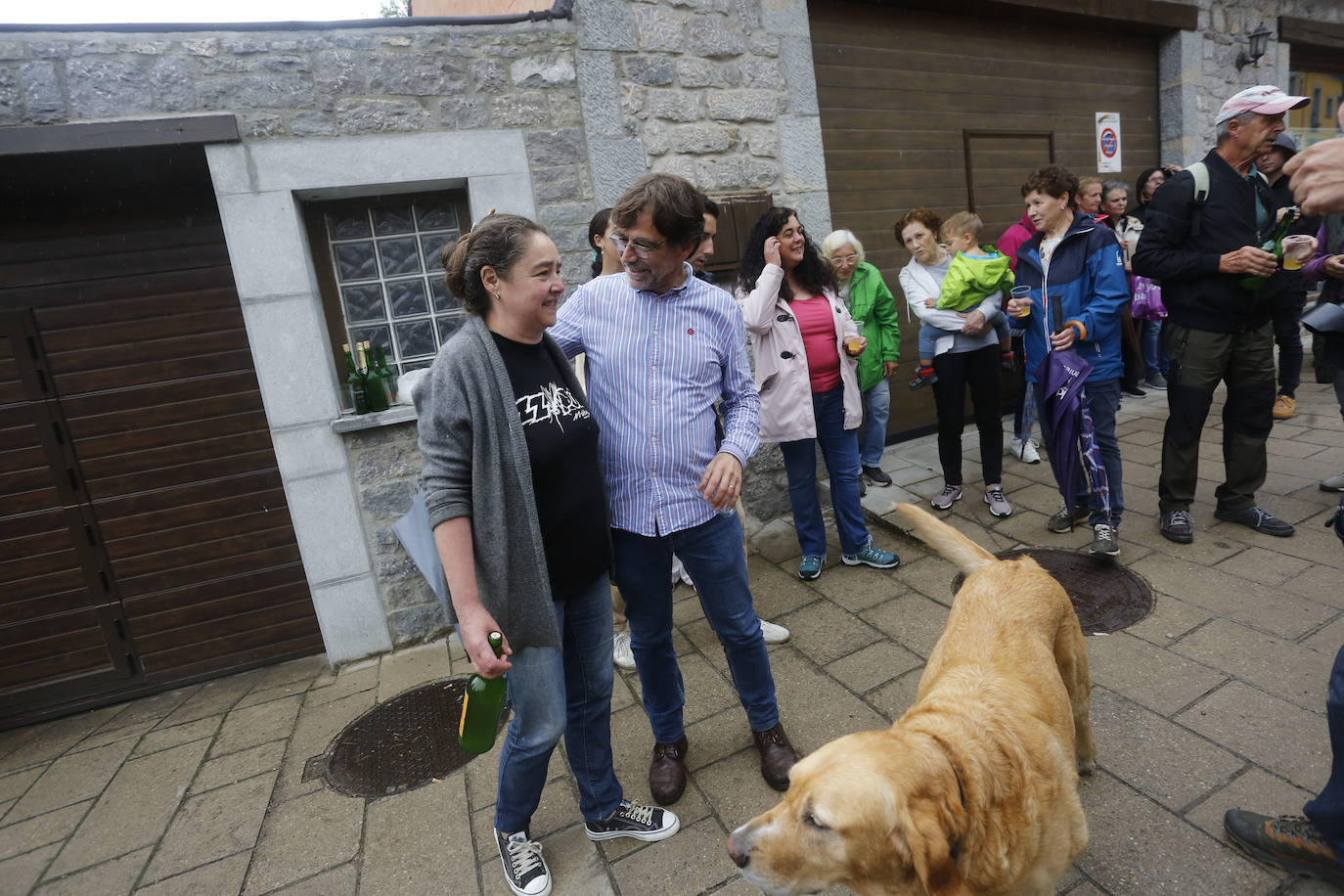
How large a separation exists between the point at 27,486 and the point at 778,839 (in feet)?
15.1

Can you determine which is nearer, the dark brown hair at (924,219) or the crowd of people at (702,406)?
the crowd of people at (702,406)

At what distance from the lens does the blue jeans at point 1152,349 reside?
6914 mm

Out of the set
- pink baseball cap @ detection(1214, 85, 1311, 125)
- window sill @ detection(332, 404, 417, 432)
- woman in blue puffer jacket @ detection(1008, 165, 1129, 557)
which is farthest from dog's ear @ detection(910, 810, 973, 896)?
pink baseball cap @ detection(1214, 85, 1311, 125)

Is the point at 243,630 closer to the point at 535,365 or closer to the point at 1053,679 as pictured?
the point at 535,365

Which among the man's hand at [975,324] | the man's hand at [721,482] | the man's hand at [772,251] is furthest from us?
the man's hand at [975,324]

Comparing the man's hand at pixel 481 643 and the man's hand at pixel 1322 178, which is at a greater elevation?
the man's hand at pixel 1322 178

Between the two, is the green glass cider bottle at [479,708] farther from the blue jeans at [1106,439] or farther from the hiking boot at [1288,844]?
the blue jeans at [1106,439]

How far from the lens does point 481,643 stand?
1.77 metres

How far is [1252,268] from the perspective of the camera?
3463 millimetres

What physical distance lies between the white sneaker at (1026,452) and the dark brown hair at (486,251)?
16.2ft

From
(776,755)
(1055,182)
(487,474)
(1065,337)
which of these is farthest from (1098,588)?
(487,474)

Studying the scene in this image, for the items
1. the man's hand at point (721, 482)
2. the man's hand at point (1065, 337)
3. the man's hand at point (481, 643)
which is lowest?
the man's hand at point (481, 643)

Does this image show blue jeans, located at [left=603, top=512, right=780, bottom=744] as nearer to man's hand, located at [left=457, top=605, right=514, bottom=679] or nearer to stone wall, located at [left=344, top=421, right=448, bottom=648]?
man's hand, located at [left=457, top=605, right=514, bottom=679]

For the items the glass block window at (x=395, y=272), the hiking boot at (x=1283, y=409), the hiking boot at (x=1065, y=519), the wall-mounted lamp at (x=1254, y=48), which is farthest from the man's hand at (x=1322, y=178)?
the wall-mounted lamp at (x=1254, y=48)
